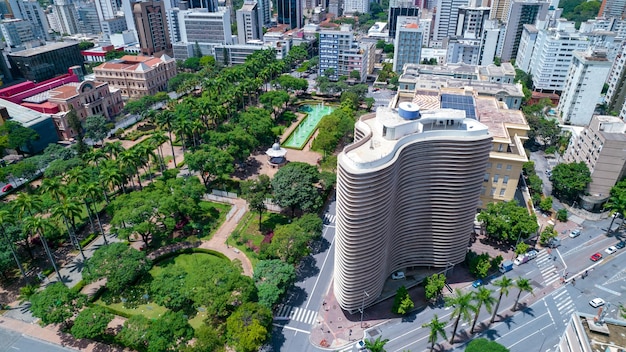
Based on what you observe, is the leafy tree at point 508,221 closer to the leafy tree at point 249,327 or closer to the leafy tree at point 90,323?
the leafy tree at point 249,327

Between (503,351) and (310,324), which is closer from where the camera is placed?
(503,351)

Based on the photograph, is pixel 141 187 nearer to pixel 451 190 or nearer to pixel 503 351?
pixel 451 190

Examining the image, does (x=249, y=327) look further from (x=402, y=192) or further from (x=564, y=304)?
(x=564, y=304)

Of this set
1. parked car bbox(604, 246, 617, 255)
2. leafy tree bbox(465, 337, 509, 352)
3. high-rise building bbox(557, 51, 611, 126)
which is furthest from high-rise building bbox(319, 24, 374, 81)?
leafy tree bbox(465, 337, 509, 352)

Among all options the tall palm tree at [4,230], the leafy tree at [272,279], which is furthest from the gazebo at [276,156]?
the tall palm tree at [4,230]

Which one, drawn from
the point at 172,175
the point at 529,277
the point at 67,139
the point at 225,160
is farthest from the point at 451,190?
the point at 67,139

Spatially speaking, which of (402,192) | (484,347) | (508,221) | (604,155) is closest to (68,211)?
(402,192)

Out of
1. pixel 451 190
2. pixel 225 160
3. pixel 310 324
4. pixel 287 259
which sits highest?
pixel 451 190
